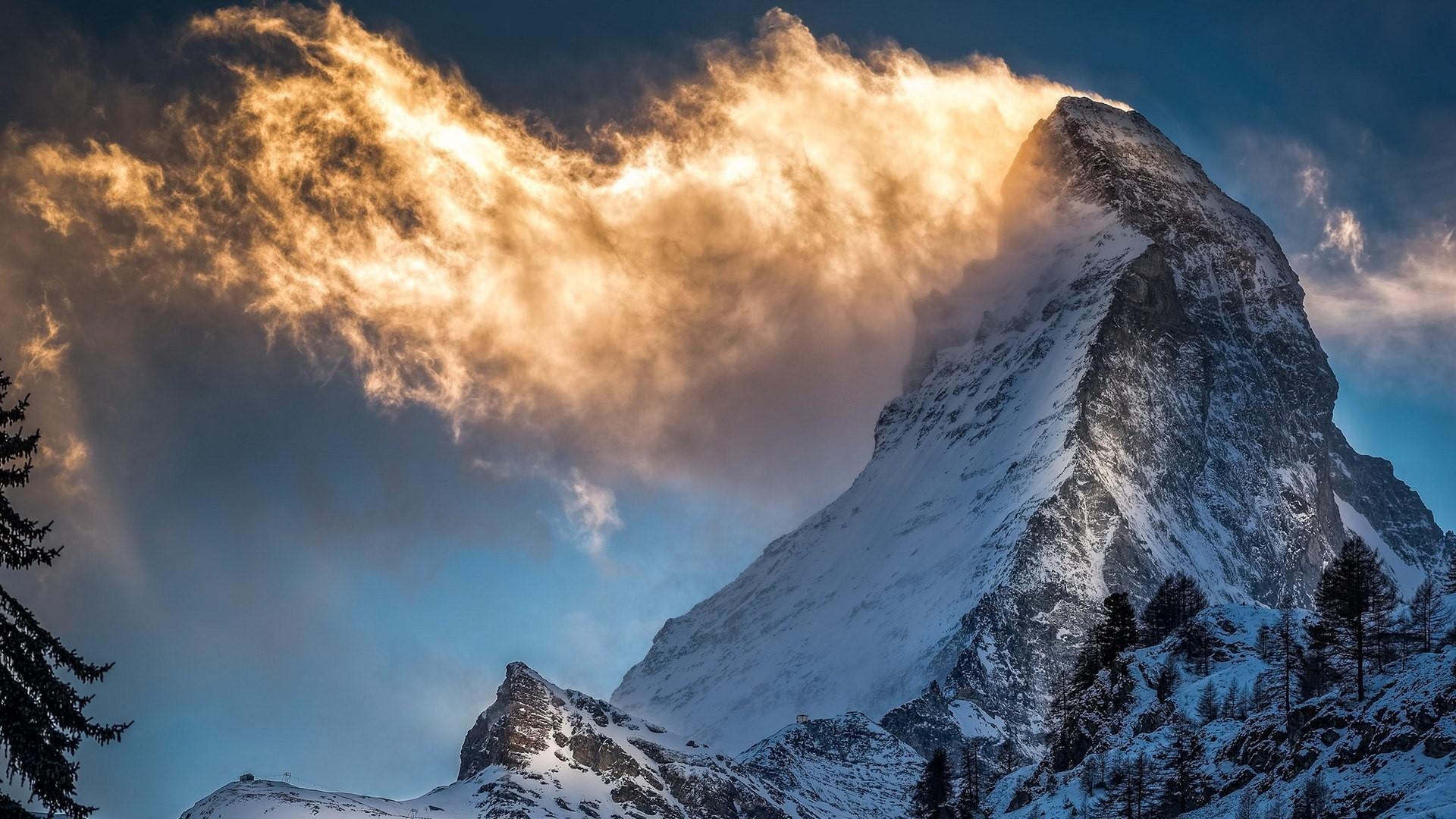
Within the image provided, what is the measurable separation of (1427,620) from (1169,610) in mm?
55218

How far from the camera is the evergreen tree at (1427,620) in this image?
10456 cm

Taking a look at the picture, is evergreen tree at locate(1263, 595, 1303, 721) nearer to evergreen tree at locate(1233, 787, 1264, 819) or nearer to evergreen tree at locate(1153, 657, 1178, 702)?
evergreen tree at locate(1153, 657, 1178, 702)

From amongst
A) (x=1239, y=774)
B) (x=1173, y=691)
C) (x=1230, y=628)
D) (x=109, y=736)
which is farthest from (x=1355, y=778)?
(x=109, y=736)

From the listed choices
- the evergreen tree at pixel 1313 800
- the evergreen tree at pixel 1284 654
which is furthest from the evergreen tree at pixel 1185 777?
the evergreen tree at pixel 1313 800

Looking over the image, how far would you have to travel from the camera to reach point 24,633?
37.4 metres

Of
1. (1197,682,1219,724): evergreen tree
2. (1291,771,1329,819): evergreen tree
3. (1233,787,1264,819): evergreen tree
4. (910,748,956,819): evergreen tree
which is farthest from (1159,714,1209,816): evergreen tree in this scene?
(910,748,956,819): evergreen tree

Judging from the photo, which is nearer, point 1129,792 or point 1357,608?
point 1357,608

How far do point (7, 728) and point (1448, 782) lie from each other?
238 feet

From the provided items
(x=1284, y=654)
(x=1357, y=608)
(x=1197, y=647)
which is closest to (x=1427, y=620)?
(x=1357, y=608)

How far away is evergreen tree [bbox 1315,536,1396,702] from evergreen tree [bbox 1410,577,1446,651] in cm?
189

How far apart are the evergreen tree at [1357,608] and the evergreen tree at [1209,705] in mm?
9815

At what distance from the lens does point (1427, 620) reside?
→ 10638 cm

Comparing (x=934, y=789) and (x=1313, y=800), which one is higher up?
(x=934, y=789)

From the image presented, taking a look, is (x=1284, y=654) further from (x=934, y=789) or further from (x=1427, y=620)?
(x=934, y=789)
